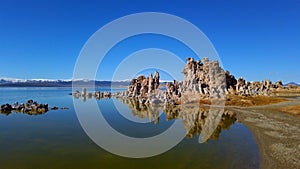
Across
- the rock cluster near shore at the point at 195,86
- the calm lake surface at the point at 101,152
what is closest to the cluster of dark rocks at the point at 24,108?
the calm lake surface at the point at 101,152

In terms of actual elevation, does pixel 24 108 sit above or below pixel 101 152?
above

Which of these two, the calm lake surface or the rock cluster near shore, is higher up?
the rock cluster near shore

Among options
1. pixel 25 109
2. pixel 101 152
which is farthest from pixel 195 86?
pixel 101 152

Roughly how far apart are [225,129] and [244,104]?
39193mm

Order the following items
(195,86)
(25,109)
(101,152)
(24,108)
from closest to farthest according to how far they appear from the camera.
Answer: (101,152)
(25,109)
(24,108)
(195,86)

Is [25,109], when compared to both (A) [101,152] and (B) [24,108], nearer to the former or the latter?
(B) [24,108]

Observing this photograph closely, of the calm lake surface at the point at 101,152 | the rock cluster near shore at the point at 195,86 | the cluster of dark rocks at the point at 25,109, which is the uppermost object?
the rock cluster near shore at the point at 195,86

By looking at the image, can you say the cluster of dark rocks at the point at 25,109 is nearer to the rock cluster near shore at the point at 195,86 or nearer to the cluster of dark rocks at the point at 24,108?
the cluster of dark rocks at the point at 24,108

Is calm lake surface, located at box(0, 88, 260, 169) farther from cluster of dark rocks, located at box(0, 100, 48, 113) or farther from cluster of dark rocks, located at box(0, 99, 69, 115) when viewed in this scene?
cluster of dark rocks, located at box(0, 100, 48, 113)

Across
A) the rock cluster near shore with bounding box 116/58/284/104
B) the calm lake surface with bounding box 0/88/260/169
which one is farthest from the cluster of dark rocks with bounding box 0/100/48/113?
the rock cluster near shore with bounding box 116/58/284/104

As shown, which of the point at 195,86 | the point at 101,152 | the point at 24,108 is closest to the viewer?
the point at 101,152

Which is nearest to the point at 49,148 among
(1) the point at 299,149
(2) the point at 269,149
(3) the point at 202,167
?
(3) the point at 202,167

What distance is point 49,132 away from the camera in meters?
35.3

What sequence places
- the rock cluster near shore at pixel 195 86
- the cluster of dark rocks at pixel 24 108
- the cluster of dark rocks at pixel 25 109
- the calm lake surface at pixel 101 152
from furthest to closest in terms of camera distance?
1. the rock cluster near shore at pixel 195 86
2. the cluster of dark rocks at pixel 24 108
3. the cluster of dark rocks at pixel 25 109
4. the calm lake surface at pixel 101 152
